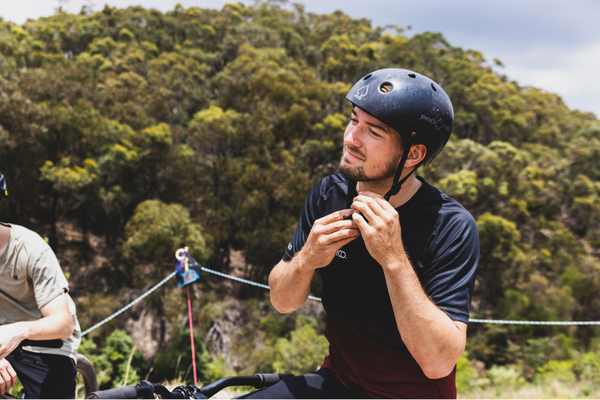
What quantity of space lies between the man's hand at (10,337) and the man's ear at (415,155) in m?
1.97

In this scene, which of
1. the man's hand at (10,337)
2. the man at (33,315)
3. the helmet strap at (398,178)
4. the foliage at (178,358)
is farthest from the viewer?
the foliage at (178,358)

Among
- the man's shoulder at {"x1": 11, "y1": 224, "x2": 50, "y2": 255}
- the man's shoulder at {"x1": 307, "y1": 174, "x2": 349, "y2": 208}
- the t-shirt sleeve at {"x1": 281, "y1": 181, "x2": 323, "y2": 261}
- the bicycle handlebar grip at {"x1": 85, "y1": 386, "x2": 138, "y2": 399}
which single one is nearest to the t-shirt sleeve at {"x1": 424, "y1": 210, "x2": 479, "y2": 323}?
the man's shoulder at {"x1": 307, "y1": 174, "x2": 349, "y2": 208}

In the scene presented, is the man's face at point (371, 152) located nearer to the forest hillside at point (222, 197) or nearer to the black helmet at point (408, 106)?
the black helmet at point (408, 106)

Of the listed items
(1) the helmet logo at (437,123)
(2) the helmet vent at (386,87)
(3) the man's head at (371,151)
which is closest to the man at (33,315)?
(3) the man's head at (371,151)

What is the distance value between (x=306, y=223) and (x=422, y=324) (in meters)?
0.69

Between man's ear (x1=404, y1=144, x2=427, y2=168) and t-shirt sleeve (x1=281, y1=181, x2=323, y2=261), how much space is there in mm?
416

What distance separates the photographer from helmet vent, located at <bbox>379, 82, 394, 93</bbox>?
1.67 meters

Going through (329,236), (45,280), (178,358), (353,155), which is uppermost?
(353,155)

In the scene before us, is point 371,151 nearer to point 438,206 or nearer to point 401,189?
point 401,189

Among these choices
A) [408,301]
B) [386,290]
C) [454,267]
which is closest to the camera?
[408,301]

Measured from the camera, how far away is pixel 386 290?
1.52 meters

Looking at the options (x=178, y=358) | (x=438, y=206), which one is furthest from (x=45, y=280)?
(x=178, y=358)

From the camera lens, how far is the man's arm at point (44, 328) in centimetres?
190

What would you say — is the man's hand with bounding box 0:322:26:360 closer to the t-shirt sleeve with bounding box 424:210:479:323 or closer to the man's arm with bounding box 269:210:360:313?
the man's arm with bounding box 269:210:360:313
